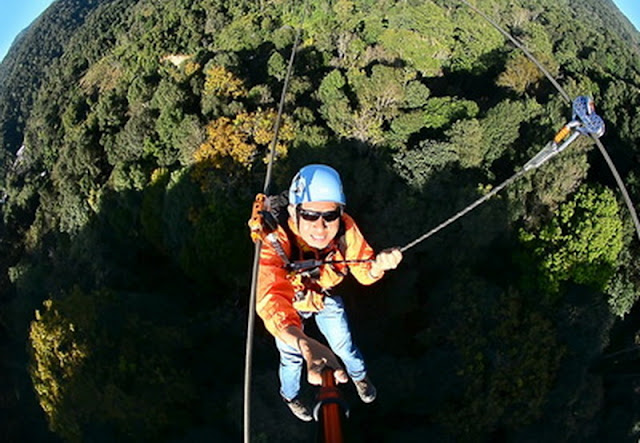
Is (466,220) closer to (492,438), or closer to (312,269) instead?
(492,438)

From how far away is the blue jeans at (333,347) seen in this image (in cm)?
491

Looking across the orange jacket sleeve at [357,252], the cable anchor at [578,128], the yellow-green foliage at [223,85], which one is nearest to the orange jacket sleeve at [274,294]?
the orange jacket sleeve at [357,252]

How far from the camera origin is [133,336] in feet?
43.8

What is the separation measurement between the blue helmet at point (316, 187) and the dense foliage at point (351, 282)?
8592mm

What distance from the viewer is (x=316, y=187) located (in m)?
4.12

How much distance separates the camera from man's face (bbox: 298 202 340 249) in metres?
4.13

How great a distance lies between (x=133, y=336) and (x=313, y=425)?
543 centimetres

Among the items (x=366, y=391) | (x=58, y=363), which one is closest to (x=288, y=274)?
(x=366, y=391)

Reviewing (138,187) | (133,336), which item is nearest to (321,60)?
(138,187)

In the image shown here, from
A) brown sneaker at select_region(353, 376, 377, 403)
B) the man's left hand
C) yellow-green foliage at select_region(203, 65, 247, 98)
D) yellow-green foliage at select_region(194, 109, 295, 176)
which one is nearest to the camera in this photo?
the man's left hand

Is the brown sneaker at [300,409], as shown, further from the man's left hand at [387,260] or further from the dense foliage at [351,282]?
the dense foliage at [351,282]

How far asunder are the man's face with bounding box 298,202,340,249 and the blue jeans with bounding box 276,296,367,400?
83 cm

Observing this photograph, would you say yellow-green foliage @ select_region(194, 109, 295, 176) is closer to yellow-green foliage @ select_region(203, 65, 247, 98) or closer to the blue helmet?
yellow-green foliage @ select_region(203, 65, 247, 98)

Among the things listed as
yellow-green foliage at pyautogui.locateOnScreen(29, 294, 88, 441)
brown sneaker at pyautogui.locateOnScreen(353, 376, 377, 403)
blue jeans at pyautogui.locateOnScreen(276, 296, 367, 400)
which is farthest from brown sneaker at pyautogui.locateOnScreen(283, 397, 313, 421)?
yellow-green foliage at pyautogui.locateOnScreen(29, 294, 88, 441)
